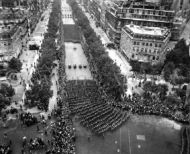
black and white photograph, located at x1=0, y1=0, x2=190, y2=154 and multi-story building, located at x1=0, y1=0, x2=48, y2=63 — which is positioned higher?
multi-story building, located at x1=0, y1=0, x2=48, y2=63

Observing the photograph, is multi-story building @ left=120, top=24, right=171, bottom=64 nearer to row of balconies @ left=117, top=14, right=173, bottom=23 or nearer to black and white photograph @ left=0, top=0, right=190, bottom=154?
black and white photograph @ left=0, top=0, right=190, bottom=154

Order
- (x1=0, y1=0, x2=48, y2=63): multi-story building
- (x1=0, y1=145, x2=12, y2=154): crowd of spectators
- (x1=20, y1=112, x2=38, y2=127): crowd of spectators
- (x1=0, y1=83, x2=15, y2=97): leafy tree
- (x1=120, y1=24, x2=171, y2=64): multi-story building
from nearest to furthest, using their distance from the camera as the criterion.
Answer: (x1=0, y1=145, x2=12, y2=154): crowd of spectators, (x1=20, y1=112, x2=38, y2=127): crowd of spectators, (x1=0, y1=83, x2=15, y2=97): leafy tree, (x1=0, y1=0, x2=48, y2=63): multi-story building, (x1=120, y1=24, x2=171, y2=64): multi-story building

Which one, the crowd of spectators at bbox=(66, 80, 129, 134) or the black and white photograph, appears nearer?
the black and white photograph

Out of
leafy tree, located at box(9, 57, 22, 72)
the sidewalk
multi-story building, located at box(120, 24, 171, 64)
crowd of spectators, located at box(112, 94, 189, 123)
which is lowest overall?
crowd of spectators, located at box(112, 94, 189, 123)

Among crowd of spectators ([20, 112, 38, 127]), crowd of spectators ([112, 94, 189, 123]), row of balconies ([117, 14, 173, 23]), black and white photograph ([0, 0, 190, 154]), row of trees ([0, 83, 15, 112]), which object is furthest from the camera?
row of balconies ([117, 14, 173, 23])

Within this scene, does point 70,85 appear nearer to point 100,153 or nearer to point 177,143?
point 100,153

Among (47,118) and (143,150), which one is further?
(47,118)

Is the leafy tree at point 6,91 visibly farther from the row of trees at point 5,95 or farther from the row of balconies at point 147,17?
the row of balconies at point 147,17

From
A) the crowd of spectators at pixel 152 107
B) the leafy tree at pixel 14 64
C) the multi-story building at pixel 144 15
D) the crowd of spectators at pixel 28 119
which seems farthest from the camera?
the multi-story building at pixel 144 15

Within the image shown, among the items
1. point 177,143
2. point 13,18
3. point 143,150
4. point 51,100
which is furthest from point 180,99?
point 13,18

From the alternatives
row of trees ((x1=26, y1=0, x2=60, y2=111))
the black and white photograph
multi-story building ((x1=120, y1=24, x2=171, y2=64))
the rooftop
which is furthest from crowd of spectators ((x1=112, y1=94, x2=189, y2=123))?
the rooftop

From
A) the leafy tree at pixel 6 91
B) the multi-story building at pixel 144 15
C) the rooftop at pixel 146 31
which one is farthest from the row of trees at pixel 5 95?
the multi-story building at pixel 144 15
